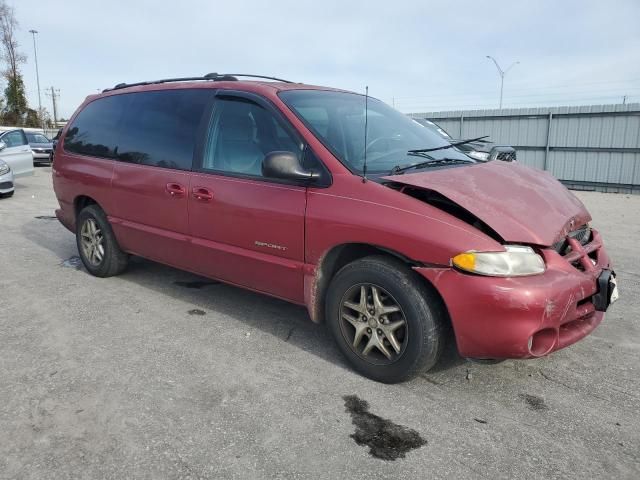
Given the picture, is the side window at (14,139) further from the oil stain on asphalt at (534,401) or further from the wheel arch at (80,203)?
the oil stain on asphalt at (534,401)

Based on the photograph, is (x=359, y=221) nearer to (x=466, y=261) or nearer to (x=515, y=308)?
(x=466, y=261)

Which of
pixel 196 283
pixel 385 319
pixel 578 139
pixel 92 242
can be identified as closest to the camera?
pixel 385 319

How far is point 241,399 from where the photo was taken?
2773mm

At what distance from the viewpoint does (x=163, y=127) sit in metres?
4.17

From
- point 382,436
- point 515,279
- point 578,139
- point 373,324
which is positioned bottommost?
point 382,436

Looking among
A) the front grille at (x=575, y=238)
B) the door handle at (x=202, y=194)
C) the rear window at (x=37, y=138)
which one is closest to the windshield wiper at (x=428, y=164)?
the front grille at (x=575, y=238)

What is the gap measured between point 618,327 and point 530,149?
47.6 feet

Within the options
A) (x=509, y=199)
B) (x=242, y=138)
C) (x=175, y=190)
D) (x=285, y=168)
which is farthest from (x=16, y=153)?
(x=509, y=199)

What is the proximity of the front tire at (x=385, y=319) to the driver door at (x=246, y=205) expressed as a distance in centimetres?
37

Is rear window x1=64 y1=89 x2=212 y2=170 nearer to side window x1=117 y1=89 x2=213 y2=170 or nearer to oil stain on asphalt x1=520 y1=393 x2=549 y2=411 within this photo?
side window x1=117 y1=89 x2=213 y2=170

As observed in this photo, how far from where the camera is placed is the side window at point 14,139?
12.3m

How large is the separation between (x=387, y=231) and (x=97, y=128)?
11.3 ft

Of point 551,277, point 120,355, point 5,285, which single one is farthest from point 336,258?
point 5,285

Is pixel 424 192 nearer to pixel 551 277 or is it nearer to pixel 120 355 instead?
pixel 551 277
